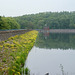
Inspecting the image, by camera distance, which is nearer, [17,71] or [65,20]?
[17,71]

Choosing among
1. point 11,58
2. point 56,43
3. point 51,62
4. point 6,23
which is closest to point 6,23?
point 6,23

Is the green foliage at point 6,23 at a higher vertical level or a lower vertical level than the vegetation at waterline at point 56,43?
higher

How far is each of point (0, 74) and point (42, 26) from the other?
5995 inches

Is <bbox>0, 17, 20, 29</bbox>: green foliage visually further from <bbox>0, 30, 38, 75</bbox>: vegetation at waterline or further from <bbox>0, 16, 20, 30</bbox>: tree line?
<bbox>0, 30, 38, 75</bbox>: vegetation at waterline

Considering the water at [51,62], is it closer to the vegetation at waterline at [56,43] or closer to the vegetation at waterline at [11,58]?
the vegetation at waterline at [11,58]

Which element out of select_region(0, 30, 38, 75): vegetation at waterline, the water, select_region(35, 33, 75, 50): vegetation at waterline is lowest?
select_region(35, 33, 75, 50): vegetation at waterline

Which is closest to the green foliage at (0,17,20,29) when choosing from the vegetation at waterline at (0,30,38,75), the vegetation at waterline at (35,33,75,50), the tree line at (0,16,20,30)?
the tree line at (0,16,20,30)

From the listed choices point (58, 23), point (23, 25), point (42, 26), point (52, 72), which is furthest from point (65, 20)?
point (52, 72)

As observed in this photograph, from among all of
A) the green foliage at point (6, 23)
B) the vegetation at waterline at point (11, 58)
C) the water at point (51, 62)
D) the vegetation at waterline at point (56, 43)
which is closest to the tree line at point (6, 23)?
the green foliage at point (6, 23)

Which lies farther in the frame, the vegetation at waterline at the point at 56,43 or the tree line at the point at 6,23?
the tree line at the point at 6,23

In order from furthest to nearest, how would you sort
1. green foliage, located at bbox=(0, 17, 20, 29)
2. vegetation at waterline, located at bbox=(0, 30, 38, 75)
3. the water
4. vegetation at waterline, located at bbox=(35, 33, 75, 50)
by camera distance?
green foliage, located at bbox=(0, 17, 20, 29)
vegetation at waterline, located at bbox=(35, 33, 75, 50)
the water
vegetation at waterline, located at bbox=(0, 30, 38, 75)

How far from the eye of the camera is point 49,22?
6334 inches

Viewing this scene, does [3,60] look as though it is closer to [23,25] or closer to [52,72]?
[52,72]

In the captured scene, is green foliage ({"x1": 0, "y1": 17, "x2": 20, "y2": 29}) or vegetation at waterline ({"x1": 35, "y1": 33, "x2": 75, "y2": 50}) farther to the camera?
green foliage ({"x1": 0, "y1": 17, "x2": 20, "y2": 29})
